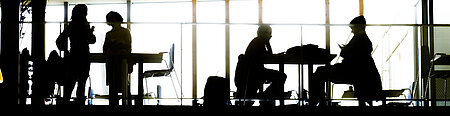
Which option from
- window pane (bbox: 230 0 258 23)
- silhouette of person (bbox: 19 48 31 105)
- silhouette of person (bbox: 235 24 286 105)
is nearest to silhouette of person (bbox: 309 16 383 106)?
silhouette of person (bbox: 235 24 286 105)

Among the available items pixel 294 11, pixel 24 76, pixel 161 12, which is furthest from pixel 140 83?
pixel 161 12

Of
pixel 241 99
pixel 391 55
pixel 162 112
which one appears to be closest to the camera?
pixel 162 112

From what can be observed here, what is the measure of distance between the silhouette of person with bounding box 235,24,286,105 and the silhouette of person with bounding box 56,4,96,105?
1.27 m

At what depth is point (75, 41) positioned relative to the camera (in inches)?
227

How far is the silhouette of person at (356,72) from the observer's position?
582cm

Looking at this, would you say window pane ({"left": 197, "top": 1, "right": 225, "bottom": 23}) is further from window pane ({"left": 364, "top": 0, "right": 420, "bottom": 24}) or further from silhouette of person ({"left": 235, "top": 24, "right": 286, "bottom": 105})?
silhouette of person ({"left": 235, "top": 24, "right": 286, "bottom": 105})

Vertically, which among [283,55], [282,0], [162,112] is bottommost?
[162,112]

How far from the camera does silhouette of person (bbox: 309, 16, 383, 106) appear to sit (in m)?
5.82

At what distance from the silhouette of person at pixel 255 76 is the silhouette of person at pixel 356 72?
30cm

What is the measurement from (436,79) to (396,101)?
1.27 ft

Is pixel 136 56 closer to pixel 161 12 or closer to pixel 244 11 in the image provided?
pixel 244 11

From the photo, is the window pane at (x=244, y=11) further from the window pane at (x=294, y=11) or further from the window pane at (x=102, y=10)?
the window pane at (x=102, y=10)

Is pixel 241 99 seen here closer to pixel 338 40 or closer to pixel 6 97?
pixel 338 40

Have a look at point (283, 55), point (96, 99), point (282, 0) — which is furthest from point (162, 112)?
point (282, 0)
